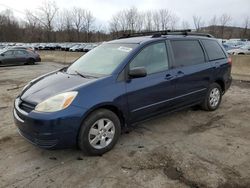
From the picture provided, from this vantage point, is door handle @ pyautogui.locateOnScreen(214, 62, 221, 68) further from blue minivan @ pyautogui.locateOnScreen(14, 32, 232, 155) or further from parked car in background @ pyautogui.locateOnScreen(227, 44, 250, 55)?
parked car in background @ pyautogui.locateOnScreen(227, 44, 250, 55)

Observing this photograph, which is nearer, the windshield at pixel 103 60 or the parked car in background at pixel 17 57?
the windshield at pixel 103 60

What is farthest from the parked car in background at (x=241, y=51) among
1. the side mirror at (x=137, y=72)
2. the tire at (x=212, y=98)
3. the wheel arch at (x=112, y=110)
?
the wheel arch at (x=112, y=110)

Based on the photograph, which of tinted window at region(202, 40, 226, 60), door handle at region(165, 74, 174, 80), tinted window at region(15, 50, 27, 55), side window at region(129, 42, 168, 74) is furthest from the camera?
tinted window at region(15, 50, 27, 55)

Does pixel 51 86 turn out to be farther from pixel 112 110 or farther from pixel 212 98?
pixel 212 98

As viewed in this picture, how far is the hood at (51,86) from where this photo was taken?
345 centimetres

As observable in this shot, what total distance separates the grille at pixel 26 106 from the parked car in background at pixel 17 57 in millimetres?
16708

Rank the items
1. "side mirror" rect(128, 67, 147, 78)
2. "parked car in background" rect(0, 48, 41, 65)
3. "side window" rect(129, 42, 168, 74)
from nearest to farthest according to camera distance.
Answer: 1. "side mirror" rect(128, 67, 147, 78)
2. "side window" rect(129, 42, 168, 74)
3. "parked car in background" rect(0, 48, 41, 65)

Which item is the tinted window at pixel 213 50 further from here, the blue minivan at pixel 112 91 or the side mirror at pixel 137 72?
the side mirror at pixel 137 72

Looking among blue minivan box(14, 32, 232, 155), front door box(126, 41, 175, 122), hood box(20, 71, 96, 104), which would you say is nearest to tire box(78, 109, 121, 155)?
blue minivan box(14, 32, 232, 155)

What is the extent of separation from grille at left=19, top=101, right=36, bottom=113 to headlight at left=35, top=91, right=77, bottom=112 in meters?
0.13

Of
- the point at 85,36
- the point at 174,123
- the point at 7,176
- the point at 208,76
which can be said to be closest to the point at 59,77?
the point at 7,176

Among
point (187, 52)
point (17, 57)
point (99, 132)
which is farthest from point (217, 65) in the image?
point (17, 57)

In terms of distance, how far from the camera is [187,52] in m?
4.87

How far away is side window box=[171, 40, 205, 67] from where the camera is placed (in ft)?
15.1
